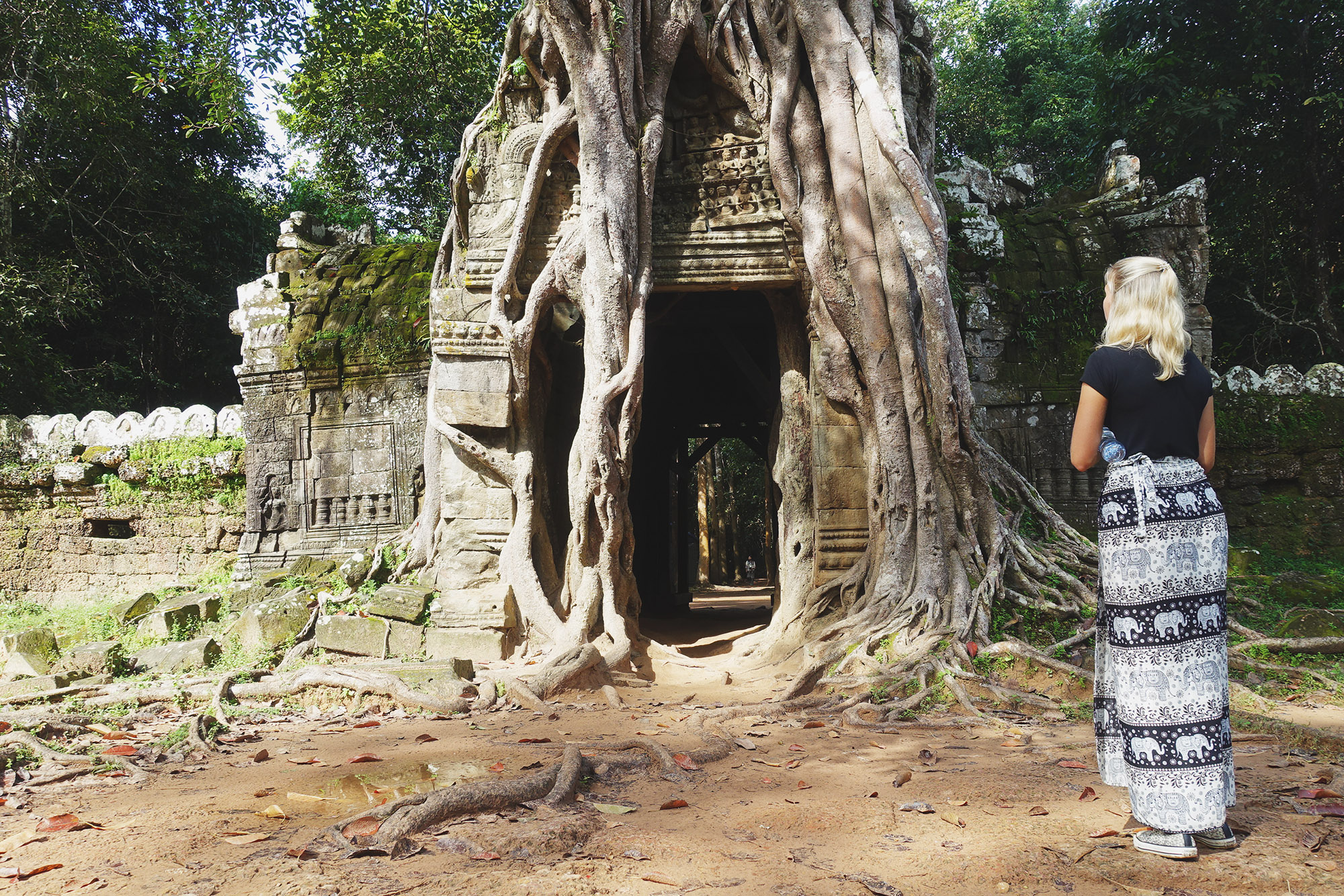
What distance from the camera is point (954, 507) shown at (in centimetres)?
487

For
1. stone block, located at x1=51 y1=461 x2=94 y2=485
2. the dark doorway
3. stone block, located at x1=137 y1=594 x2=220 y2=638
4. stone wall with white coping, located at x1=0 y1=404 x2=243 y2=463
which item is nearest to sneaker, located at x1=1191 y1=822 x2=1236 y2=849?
the dark doorway

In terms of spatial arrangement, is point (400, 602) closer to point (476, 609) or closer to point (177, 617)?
point (476, 609)

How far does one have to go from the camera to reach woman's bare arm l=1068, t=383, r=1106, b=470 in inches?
91.9

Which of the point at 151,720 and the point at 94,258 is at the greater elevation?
the point at 94,258

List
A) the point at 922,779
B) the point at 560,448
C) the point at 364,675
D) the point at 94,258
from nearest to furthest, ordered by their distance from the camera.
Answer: the point at 922,779 → the point at 364,675 → the point at 560,448 → the point at 94,258

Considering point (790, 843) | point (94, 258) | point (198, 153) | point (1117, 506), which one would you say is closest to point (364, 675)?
point (790, 843)

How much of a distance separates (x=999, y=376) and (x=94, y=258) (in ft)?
38.1

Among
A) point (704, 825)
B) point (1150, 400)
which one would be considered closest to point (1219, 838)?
point (1150, 400)

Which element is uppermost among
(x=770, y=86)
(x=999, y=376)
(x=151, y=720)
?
(x=770, y=86)

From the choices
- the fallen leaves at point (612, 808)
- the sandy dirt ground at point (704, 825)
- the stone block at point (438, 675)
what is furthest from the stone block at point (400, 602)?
the fallen leaves at point (612, 808)

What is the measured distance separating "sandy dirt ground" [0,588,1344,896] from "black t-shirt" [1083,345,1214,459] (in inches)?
40.9

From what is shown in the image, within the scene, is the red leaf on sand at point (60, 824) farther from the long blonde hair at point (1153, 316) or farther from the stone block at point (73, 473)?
the stone block at point (73, 473)

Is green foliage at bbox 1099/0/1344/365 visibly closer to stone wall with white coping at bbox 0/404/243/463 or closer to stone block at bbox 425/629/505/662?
stone block at bbox 425/629/505/662

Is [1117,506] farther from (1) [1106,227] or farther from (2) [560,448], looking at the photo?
(1) [1106,227]
